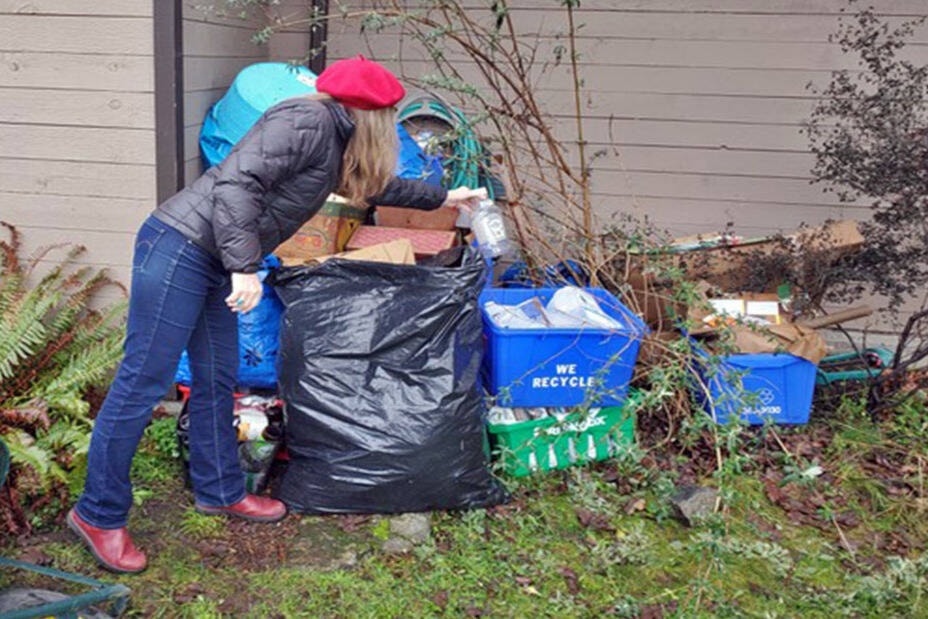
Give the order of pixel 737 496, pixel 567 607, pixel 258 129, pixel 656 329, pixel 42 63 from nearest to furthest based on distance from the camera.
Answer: pixel 258 129
pixel 567 607
pixel 737 496
pixel 42 63
pixel 656 329

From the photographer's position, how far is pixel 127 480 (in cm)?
267

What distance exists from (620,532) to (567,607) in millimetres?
488

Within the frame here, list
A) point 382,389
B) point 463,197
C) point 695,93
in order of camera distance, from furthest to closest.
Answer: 1. point 695,93
2. point 463,197
3. point 382,389

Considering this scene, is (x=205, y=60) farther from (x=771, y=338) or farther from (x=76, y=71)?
(x=771, y=338)

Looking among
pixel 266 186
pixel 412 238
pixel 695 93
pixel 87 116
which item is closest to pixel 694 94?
pixel 695 93

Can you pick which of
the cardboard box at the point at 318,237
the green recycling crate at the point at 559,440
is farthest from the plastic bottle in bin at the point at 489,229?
the green recycling crate at the point at 559,440

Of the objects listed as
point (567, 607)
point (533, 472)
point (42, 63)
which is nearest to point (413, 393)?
point (533, 472)

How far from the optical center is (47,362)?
3496mm

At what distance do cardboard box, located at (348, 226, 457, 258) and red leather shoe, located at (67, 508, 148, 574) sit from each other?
157cm

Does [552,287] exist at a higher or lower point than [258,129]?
lower

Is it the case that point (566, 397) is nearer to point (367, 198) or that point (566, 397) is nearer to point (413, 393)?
point (413, 393)

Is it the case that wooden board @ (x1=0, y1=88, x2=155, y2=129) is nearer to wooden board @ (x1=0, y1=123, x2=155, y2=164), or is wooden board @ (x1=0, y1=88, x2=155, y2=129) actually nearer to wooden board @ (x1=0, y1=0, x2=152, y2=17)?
wooden board @ (x1=0, y1=123, x2=155, y2=164)

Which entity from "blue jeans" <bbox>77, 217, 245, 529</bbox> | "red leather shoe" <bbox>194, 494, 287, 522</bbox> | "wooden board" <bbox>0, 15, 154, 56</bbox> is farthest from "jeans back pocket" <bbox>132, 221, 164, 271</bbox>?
"wooden board" <bbox>0, 15, 154, 56</bbox>

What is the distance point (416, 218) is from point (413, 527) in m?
1.55
